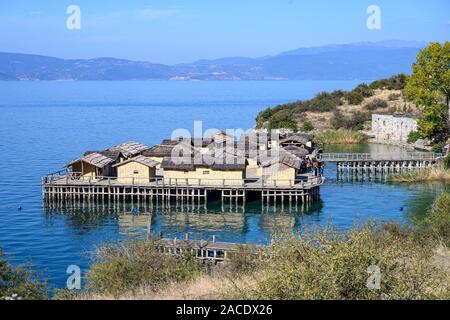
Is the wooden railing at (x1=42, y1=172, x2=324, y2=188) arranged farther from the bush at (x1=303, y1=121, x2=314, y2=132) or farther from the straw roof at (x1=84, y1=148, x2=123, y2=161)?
the bush at (x1=303, y1=121, x2=314, y2=132)

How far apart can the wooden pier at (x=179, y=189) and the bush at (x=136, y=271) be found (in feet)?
71.7

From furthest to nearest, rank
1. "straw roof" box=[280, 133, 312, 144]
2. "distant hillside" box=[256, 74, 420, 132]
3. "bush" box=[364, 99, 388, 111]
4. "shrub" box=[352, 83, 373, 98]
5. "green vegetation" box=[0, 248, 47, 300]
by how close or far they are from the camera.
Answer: "shrub" box=[352, 83, 373, 98], "bush" box=[364, 99, 388, 111], "distant hillside" box=[256, 74, 420, 132], "straw roof" box=[280, 133, 312, 144], "green vegetation" box=[0, 248, 47, 300]

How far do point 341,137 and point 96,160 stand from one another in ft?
123

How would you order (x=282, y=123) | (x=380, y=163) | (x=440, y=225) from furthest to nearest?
(x=282, y=123)
(x=380, y=163)
(x=440, y=225)

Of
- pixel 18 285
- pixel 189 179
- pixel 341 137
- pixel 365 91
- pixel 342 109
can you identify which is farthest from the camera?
pixel 365 91

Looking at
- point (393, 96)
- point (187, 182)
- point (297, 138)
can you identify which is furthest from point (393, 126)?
point (187, 182)

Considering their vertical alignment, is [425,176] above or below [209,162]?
below

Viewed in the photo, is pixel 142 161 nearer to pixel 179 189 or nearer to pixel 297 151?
pixel 179 189

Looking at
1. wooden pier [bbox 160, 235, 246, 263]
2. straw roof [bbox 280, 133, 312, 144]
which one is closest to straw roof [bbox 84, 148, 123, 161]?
straw roof [bbox 280, 133, 312, 144]

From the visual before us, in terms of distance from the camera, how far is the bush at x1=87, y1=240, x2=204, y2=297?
21016mm

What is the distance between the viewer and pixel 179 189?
4631 cm

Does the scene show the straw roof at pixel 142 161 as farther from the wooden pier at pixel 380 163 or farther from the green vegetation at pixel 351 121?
the green vegetation at pixel 351 121

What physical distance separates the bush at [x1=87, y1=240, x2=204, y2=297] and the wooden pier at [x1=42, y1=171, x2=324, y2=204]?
21845 millimetres

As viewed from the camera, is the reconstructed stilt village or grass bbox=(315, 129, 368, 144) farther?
grass bbox=(315, 129, 368, 144)
